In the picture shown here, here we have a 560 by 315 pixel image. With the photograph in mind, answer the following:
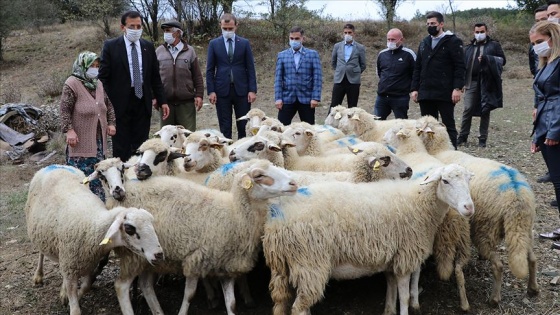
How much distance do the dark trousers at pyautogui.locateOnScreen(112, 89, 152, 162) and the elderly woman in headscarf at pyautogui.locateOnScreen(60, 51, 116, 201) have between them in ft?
2.57

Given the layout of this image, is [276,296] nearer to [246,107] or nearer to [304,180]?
[304,180]

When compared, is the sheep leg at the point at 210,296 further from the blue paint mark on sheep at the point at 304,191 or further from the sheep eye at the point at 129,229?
the blue paint mark on sheep at the point at 304,191

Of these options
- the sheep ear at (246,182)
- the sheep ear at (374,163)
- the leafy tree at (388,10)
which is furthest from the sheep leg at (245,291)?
the leafy tree at (388,10)

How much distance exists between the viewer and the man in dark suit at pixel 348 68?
913 cm

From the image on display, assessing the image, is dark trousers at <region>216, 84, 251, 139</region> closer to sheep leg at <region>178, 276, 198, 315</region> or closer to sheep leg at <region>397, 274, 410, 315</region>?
sheep leg at <region>178, 276, 198, 315</region>

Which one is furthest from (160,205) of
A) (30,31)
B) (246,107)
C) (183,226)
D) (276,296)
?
(30,31)

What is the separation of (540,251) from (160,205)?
3.95 m

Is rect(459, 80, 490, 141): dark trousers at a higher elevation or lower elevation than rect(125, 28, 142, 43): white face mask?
lower

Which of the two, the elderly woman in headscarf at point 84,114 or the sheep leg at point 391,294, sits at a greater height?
the elderly woman in headscarf at point 84,114

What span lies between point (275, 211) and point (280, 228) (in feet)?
0.51

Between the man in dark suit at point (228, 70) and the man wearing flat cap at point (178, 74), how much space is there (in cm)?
31

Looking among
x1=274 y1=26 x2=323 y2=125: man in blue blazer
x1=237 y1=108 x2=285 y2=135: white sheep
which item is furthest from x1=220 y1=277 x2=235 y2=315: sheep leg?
x1=274 y1=26 x2=323 y2=125: man in blue blazer

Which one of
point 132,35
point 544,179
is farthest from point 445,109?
point 132,35

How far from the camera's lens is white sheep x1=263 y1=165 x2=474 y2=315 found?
3.85 metres
